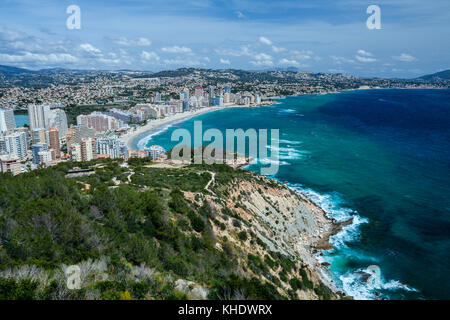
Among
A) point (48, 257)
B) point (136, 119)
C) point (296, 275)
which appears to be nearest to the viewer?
point (48, 257)

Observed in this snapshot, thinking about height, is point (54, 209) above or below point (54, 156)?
above

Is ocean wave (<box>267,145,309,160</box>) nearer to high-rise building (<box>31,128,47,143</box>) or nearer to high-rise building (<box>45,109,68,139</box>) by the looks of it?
high-rise building (<box>31,128,47,143</box>)

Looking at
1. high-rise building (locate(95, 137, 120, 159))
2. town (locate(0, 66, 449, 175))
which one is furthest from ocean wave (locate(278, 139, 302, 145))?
high-rise building (locate(95, 137, 120, 159))

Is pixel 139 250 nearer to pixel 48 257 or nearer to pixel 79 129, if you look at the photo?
pixel 48 257

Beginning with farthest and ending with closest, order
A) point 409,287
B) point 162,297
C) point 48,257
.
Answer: point 409,287 < point 48,257 < point 162,297

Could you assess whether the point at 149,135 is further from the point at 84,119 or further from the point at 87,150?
the point at 87,150

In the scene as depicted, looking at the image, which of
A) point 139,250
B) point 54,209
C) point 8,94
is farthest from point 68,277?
point 8,94

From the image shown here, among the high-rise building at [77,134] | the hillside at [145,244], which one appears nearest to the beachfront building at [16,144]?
the high-rise building at [77,134]
